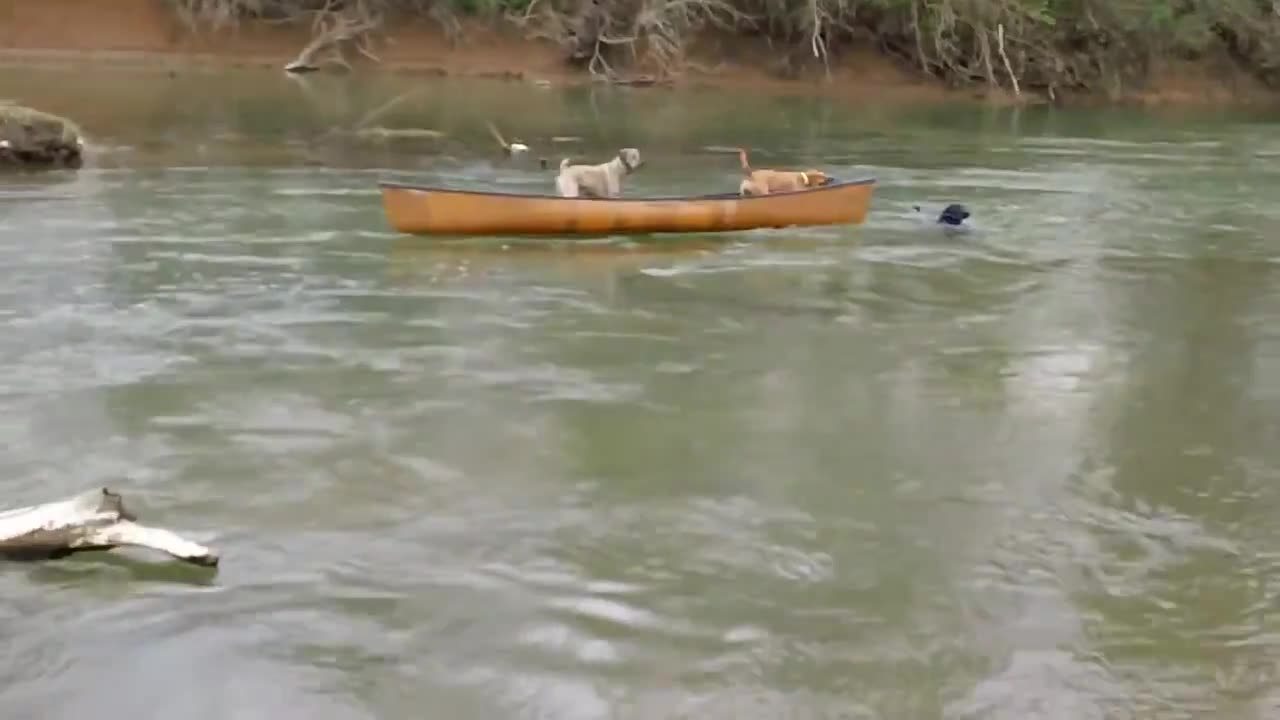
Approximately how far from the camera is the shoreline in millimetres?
29000

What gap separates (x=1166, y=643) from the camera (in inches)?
227

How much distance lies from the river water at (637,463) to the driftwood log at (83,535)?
0.09 meters

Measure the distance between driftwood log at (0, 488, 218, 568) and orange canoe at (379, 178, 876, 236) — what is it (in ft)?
21.9

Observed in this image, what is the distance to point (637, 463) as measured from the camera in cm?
764

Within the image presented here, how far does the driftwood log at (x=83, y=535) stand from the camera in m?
6.03

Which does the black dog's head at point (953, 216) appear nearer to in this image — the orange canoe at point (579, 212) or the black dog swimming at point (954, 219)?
the black dog swimming at point (954, 219)

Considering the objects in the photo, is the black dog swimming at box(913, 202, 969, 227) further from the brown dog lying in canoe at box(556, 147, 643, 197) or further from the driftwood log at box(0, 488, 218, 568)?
the driftwood log at box(0, 488, 218, 568)

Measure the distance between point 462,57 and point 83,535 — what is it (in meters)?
26.0

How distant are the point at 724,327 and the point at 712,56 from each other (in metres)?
22.9

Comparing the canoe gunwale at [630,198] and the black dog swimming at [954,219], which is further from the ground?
the canoe gunwale at [630,198]

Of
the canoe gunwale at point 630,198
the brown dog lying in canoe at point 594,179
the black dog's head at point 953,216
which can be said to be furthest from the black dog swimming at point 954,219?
the brown dog lying in canoe at point 594,179

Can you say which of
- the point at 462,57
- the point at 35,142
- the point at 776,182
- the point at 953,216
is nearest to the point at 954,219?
the point at 953,216

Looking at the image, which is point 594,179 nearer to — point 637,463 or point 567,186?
point 567,186

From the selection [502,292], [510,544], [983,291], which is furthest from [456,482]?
[983,291]
